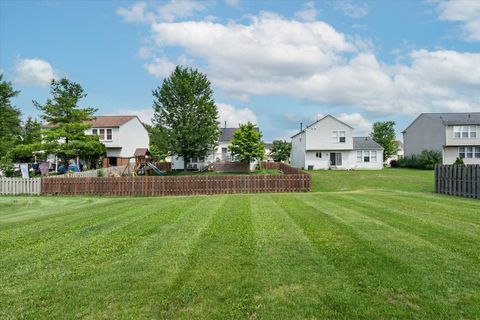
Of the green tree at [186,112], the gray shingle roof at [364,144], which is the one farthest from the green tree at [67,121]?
the gray shingle roof at [364,144]

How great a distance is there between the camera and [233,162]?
48.7 metres

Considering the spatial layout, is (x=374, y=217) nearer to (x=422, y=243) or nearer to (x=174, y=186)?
(x=422, y=243)

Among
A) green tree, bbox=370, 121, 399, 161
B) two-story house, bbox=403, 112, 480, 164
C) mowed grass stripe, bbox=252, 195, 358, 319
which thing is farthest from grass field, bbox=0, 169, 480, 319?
green tree, bbox=370, 121, 399, 161

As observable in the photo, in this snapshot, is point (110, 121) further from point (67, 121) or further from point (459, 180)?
point (459, 180)

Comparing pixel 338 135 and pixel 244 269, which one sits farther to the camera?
pixel 338 135

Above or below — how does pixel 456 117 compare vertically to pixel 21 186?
above

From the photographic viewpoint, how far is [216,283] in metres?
4.93

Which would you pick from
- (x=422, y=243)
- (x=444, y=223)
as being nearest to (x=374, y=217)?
(x=444, y=223)

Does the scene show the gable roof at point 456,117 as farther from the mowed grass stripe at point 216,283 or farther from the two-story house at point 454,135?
the mowed grass stripe at point 216,283

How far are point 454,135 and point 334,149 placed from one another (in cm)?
1608

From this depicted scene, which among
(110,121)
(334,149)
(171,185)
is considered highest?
(110,121)

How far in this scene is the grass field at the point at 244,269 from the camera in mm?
4207

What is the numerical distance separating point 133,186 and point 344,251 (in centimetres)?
1948

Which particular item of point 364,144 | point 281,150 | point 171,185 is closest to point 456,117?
point 364,144
